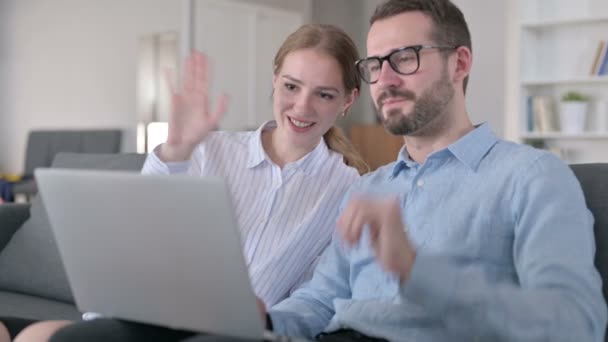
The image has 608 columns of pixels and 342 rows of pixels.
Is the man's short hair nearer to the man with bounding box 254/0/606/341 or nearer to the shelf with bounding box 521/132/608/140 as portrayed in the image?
the man with bounding box 254/0/606/341

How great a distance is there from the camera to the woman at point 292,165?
1.67 m


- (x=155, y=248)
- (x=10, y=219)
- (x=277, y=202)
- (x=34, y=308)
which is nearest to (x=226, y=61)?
(x=10, y=219)

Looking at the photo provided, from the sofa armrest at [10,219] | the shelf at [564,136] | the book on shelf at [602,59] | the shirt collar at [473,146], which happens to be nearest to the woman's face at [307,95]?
the shirt collar at [473,146]

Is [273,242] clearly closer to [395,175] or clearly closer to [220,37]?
[395,175]

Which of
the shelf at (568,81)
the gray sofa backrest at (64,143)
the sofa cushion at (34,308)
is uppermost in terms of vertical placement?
the shelf at (568,81)

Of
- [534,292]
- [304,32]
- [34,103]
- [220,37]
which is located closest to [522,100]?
[220,37]

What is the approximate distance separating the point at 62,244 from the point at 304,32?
0.82 meters

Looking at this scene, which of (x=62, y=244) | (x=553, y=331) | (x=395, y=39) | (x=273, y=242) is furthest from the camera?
(x=273, y=242)

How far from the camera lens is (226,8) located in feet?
21.8

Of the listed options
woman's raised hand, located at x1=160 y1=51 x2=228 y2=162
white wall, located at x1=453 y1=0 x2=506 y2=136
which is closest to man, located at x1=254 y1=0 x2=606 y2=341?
woman's raised hand, located at x1=160 y1=51 x2=228 y2=162

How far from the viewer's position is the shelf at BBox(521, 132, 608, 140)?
4516 millimetres

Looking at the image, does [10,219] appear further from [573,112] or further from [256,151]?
[573,112]

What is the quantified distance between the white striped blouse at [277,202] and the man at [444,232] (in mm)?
100

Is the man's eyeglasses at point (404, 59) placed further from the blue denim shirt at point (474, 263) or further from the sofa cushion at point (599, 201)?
the sofa cushion at point (599, 201)
